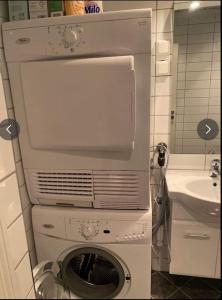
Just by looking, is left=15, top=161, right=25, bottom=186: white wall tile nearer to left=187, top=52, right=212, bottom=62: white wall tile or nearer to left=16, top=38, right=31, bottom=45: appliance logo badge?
left=16, top=38, right=31, bottom=45: appliance logo badge

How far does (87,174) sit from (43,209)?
317 mm

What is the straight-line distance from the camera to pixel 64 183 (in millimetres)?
1057

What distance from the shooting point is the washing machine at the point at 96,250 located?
104cm

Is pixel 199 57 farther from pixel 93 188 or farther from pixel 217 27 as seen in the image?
pixel 93 188

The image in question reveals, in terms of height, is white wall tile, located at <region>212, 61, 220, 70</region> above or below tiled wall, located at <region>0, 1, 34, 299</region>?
above

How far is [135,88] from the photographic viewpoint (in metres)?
0.86

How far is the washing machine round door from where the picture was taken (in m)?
1.09

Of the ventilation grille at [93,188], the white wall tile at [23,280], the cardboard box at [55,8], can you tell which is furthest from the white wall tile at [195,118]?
the cardboard box at [55,8]

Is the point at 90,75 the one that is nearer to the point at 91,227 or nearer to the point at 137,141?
Result: the point at 137,141

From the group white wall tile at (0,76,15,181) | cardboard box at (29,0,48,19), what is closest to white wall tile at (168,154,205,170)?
white wall tile at (0,76,15,181)

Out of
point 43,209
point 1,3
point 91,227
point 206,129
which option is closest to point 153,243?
point 91,227

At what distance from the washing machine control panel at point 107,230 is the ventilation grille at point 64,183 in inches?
5.8

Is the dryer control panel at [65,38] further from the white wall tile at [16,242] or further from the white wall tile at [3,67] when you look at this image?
the white wall tile at [16,242]

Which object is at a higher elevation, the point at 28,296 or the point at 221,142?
the point at 221,142
